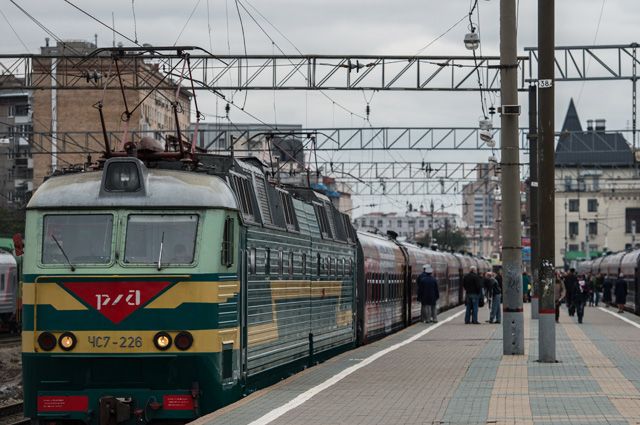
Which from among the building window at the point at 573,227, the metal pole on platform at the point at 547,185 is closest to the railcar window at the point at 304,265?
the metal pole on platform at the point at 547,185

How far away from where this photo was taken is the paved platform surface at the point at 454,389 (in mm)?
14250

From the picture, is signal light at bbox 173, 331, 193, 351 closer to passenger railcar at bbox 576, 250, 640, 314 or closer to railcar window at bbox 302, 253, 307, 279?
railcar window at bbox 302, 253, 307, 279

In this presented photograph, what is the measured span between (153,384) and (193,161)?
268 centimetres

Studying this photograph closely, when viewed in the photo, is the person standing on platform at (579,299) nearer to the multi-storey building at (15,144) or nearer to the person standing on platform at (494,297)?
the person standing on platform at (494,297)

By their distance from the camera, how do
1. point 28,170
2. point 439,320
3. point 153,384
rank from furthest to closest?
1. point 28,170
2. point 439,320
3. point 153,384

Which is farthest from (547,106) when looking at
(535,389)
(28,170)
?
(28,170)

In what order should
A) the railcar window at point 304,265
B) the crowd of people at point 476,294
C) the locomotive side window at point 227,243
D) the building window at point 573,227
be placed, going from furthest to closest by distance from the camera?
the building window at point 573,227 < the crowd of people at point 476,294 < the railcar window at point 304,265 < the locomotive side window at point 227,243

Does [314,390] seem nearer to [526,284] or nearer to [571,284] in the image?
[571,284]

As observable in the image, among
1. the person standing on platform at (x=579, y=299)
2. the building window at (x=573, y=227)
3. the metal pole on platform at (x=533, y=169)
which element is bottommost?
the person standing on platform at (x=579, y=299)

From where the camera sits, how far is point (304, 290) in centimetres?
2127

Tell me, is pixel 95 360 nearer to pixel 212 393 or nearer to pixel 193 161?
pixel 212 393

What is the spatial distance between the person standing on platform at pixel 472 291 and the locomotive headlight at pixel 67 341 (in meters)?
25.8

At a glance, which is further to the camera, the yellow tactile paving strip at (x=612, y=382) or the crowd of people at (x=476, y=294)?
the crowd of people at (x=476, y=294)

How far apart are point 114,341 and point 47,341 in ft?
2.44
